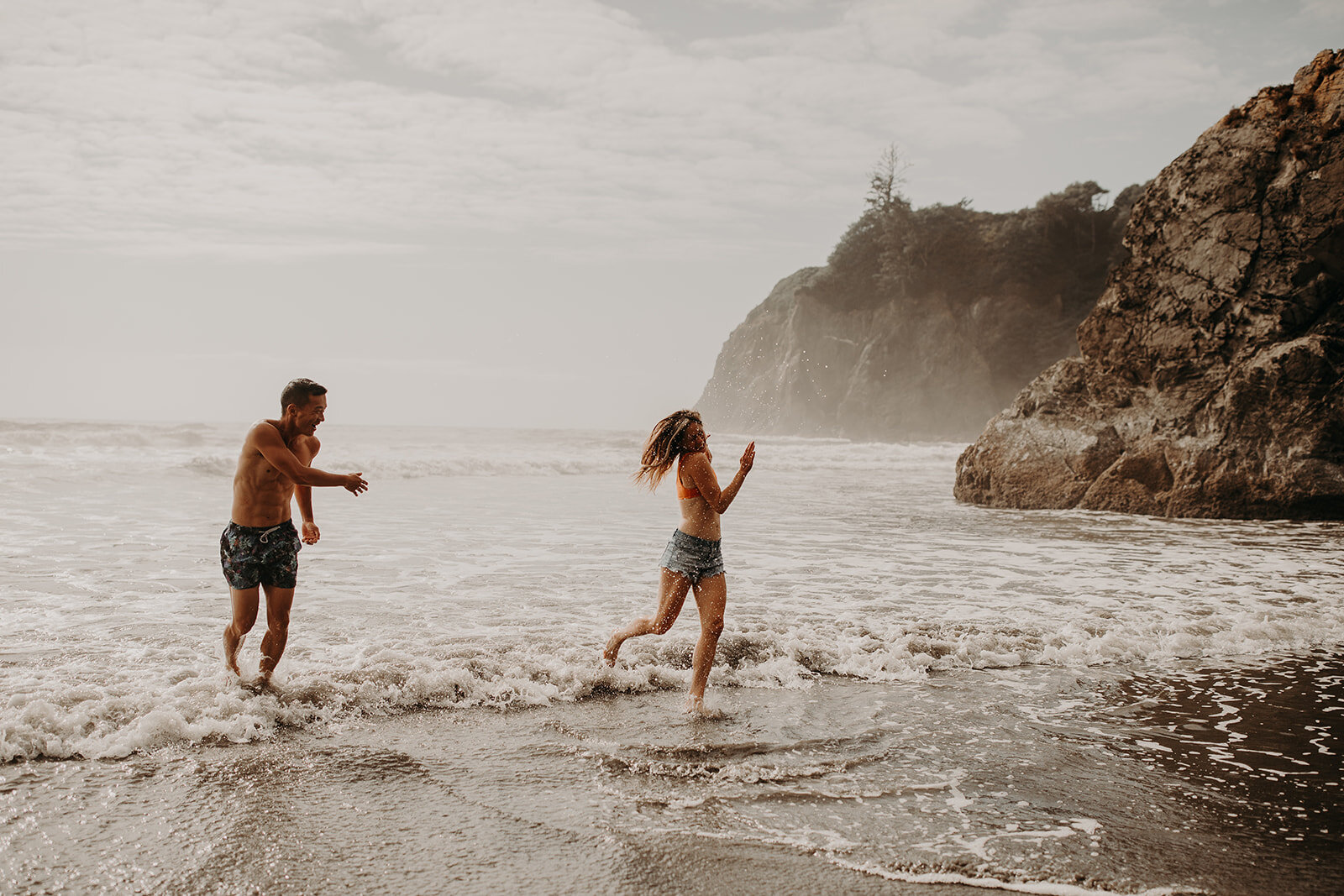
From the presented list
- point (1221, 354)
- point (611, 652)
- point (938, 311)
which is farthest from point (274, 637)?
point (938, 311)

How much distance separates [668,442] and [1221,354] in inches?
462

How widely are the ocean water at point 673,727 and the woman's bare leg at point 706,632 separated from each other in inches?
4.9

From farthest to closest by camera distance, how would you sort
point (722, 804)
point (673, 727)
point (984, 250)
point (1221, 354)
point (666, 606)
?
point (984, 250)
point (1221, 354)
point (666, 606)
point (673, 727)
point (722, 804)

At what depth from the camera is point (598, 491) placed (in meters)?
17.3

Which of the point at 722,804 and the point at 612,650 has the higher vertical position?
the point at 612,650

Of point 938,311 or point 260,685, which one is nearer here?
point 260,685

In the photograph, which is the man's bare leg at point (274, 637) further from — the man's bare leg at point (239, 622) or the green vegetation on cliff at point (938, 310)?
the green vegetation on cliff at point (938, 310)

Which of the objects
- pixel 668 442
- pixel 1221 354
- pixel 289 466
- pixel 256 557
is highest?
pixel 1221 354

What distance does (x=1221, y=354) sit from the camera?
42.7ft

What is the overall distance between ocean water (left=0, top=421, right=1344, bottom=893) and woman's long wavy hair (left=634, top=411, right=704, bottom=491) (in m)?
1.25

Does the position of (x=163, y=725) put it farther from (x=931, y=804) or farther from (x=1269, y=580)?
(x=1269, y=580)

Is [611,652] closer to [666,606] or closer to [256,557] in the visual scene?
[666,606]

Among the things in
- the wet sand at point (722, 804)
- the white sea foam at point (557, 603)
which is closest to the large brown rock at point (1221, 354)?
the white sea foam at point (557, 603)

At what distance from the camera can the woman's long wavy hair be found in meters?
4.52
